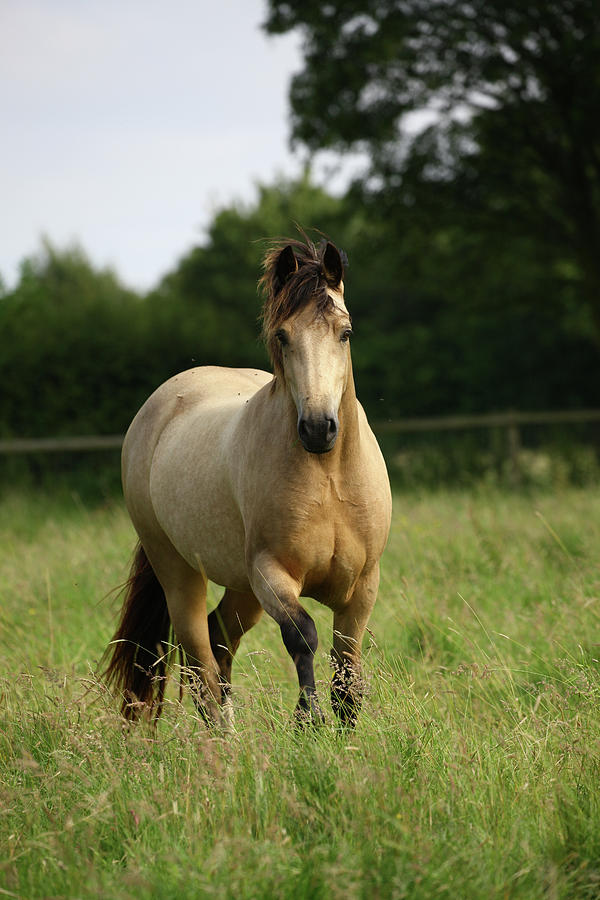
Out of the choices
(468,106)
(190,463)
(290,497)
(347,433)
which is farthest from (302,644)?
(468,106)

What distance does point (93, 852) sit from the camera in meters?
2.28

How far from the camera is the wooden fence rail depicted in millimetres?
10609

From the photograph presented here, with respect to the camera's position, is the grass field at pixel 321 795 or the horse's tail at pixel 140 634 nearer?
the grass field at pixel 321 795

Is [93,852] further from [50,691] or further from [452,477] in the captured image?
[452,477]

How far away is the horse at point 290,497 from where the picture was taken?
120 inches

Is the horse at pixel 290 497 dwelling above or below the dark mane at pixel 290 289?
below

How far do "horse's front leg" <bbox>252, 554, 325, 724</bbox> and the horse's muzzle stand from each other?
21.8 inches

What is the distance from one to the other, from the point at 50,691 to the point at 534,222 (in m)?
11.8

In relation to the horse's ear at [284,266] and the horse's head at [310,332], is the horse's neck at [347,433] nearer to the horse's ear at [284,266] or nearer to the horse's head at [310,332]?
the horse's head at [310,332]

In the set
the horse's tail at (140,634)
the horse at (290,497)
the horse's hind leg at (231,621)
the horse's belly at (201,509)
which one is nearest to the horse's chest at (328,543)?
the horse at (290,497)

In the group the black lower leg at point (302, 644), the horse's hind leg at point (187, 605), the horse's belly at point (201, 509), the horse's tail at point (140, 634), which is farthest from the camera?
the horse's tail at point (140, 634)

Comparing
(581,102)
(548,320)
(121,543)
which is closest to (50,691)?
(121,543)

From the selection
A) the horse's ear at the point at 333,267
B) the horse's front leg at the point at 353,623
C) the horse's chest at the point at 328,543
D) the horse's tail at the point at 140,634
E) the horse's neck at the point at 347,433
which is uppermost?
the horse's ear at the point at 333,267

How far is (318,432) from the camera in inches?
113
